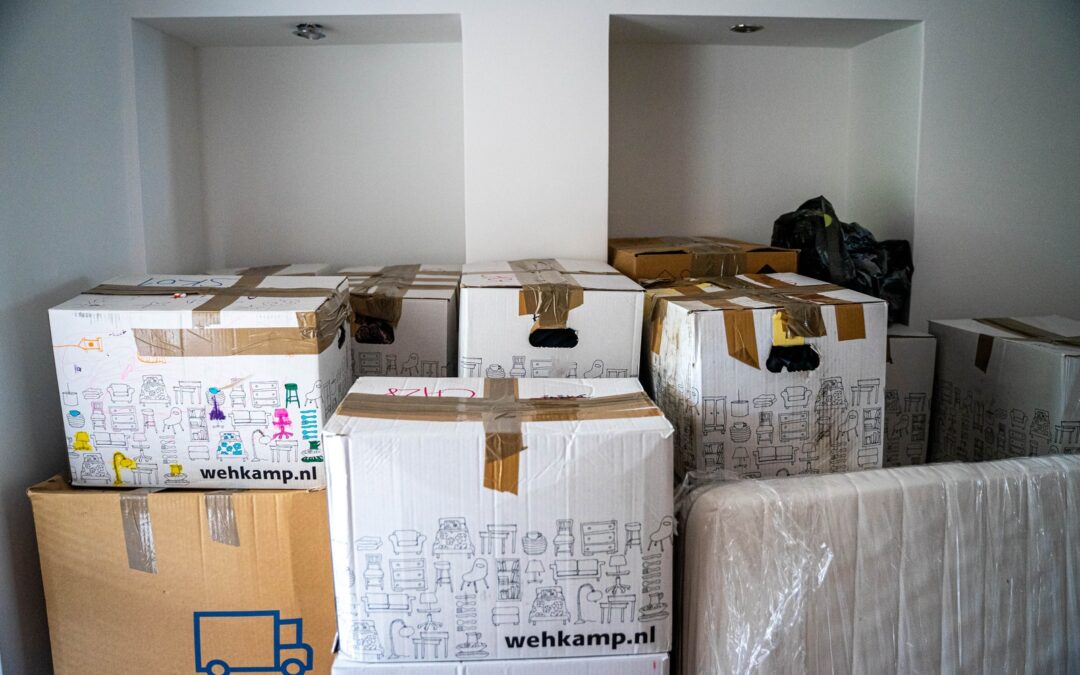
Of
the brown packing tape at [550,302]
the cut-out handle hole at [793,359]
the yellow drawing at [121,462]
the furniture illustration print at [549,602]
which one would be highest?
the brown packing tape at [550,302]

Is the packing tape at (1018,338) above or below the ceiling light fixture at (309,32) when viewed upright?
below

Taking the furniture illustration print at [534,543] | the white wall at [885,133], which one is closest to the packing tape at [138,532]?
the furniture illustration print at [534,543]

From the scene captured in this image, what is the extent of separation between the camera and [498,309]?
161 cm

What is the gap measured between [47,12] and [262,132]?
900mm

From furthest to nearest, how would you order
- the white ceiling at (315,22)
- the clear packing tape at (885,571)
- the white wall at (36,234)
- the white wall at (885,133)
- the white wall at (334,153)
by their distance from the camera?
the white wall at (334,153), the white wall at (885,133), the white ceiling at (315,22), the white wall at (36,234), the clear packing tape at (885,571)

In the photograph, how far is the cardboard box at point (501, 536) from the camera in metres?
1.13

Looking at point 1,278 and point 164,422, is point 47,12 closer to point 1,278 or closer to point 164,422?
point 1,278

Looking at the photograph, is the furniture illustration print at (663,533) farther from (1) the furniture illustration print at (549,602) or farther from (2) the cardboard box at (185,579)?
(2) the cardboard box at (185,579)

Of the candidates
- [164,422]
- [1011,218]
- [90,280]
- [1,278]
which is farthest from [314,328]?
[1011,218]

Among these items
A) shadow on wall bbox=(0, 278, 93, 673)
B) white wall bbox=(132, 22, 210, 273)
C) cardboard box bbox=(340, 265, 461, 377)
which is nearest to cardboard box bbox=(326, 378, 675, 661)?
cardboard box bbox=(340, 265, 461, 377)

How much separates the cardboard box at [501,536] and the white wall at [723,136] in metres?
1.67

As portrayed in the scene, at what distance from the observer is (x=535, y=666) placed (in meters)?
1.17

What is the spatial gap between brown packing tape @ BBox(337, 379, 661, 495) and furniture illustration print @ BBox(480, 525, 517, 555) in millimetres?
61

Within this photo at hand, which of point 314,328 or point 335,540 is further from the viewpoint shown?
point 314,328
